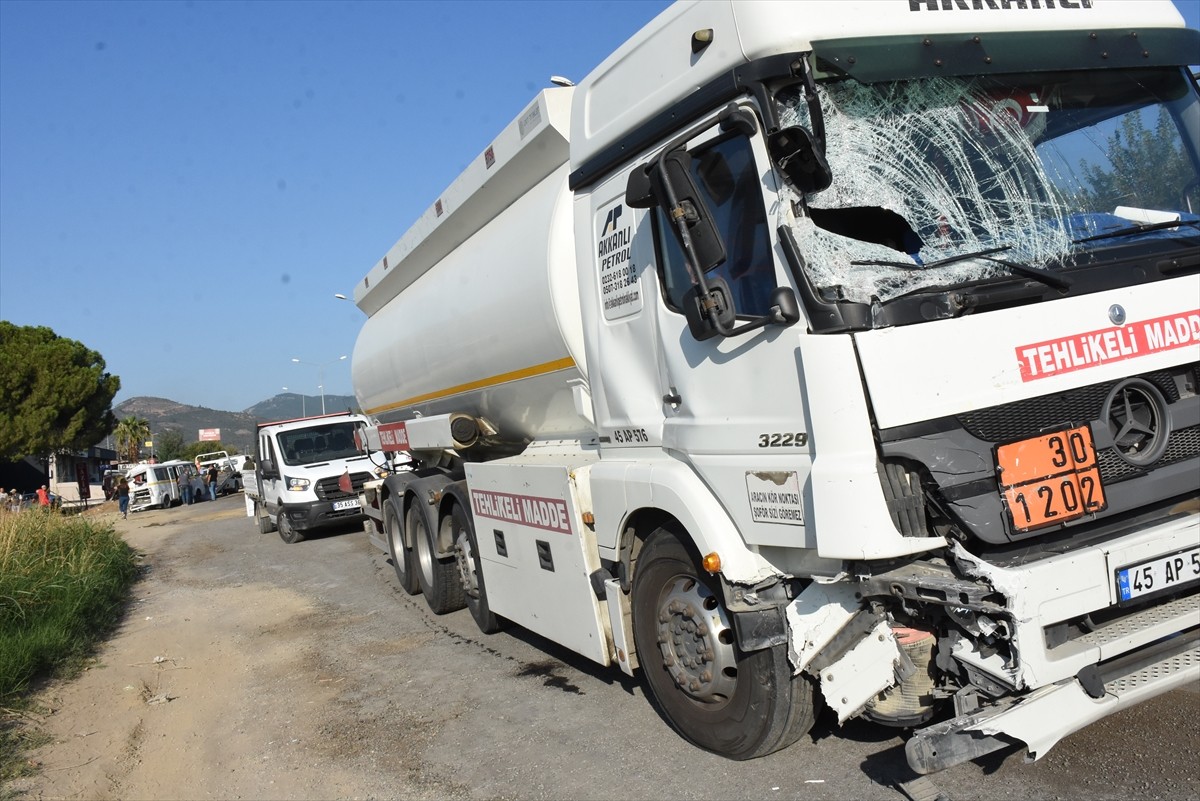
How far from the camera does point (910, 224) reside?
3.48 metres

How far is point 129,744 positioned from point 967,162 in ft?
19.0

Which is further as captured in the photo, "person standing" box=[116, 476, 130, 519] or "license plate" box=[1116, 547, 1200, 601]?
"person standing" box=[116, 476, 130, 519]

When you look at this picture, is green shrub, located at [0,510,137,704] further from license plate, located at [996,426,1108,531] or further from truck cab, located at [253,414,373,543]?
license plate, located at [996,426,1108,531]

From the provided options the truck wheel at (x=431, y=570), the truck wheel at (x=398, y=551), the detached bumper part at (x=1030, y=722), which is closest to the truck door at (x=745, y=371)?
the detached bumper part at (x=1030, y=722)

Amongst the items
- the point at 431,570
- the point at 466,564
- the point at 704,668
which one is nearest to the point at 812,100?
the point at 704,668

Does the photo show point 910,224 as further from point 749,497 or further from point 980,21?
point 749,497

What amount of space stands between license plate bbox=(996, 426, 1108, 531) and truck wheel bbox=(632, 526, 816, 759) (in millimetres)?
1177

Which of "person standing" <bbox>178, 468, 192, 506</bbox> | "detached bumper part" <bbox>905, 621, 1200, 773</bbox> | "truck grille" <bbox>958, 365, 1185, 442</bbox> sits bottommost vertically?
"detached bumper part" <bbox>905, 621, 1200, 773</bbox>

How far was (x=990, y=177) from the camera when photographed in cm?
361

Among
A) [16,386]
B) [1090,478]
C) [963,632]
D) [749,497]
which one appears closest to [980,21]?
[1090,478]

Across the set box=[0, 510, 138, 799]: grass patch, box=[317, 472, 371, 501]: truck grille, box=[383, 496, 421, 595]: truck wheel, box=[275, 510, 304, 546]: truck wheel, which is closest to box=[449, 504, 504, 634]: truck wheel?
box=[383, 496, 421, 595]: truck wheel

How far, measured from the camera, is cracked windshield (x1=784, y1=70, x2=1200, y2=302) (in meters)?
3.42

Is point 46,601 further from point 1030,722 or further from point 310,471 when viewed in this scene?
point 1030,722

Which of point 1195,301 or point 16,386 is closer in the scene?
point 1195,301
